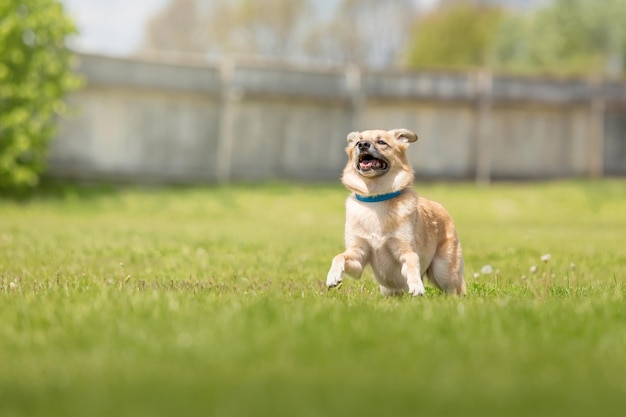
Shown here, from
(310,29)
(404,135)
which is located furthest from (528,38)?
(404,135)

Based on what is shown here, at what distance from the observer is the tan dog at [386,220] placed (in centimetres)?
573

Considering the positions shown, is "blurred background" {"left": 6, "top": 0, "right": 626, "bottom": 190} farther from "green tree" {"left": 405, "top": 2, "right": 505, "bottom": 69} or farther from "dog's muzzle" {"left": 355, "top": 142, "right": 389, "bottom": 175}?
"green tree" {"left": 405, "top": 2, "right": 505, "bottom": 69}

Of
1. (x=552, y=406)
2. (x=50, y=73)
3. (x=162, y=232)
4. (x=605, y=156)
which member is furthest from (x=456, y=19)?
(x=552, y=406)

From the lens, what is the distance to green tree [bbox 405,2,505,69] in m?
44.7

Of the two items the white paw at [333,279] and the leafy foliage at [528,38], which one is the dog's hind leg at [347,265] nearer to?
the white paw at [333,279]

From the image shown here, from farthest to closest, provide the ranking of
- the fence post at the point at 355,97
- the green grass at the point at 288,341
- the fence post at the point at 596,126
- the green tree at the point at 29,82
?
the fence post at the point at 596,126, the fence post at the point at 355,97, the green tree at the point at 29,82, the green grass at the point at 288,341

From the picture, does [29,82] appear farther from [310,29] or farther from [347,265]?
[310,29]

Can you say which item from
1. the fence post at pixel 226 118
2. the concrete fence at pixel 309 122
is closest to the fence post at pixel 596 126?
the concrete fence at pixel 309 122

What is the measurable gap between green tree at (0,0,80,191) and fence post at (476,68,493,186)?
10471 millimetres

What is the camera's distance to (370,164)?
5797mm

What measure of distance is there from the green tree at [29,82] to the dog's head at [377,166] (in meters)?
13.1

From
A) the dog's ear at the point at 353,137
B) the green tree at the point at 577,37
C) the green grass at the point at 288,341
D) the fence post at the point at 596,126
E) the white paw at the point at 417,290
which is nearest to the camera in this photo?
the green grass at the point at 288,341

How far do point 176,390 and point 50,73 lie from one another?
16857 millimetres

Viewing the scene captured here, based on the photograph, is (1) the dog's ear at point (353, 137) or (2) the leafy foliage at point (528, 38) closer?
(1) the dog's ear at point (353, 137)
